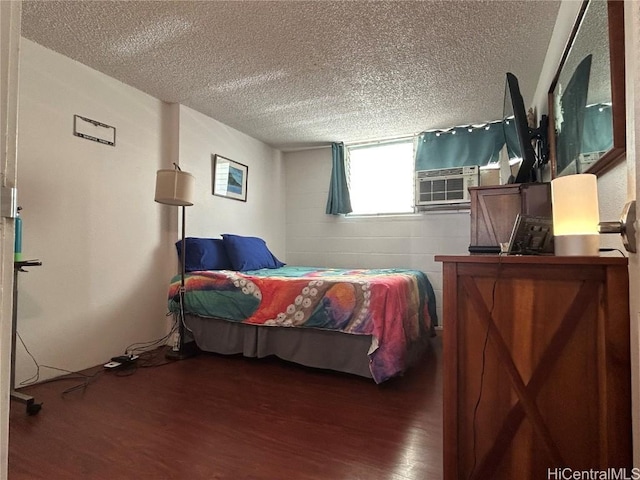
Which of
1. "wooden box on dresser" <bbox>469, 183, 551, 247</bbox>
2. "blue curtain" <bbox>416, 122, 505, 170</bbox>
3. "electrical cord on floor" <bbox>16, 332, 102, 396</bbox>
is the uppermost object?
"blue curtain" <bbox>416, 122, 505, 170</bbox>

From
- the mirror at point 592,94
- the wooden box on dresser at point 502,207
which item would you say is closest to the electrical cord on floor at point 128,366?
the wooden box on dresser at point 502,207

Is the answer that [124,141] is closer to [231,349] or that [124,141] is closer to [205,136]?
[205,136]

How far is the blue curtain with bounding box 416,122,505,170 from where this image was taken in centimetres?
384

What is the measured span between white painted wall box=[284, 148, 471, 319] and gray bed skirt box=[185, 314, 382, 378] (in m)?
1.98

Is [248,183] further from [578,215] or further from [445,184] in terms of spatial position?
[578,215]

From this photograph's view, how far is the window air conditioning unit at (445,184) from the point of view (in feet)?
12.7

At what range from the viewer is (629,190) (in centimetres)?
61

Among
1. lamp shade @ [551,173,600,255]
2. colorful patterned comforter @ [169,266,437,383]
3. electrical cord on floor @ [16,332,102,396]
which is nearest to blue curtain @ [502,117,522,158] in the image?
colorful patterned comforter @ [169,266,437,383]

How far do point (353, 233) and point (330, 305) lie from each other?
219cm

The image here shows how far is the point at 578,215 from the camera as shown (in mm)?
1009

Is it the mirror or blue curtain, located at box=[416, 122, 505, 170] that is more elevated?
blue curtain, located at box=[416, 122, 505, 170]

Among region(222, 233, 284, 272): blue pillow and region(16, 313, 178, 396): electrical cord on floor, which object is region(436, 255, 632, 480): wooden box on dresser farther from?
region(222, 233, 284, 272): blue pillow

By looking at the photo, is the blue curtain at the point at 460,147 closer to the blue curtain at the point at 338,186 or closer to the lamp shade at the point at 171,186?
the blue curtain at the point at 338,186
